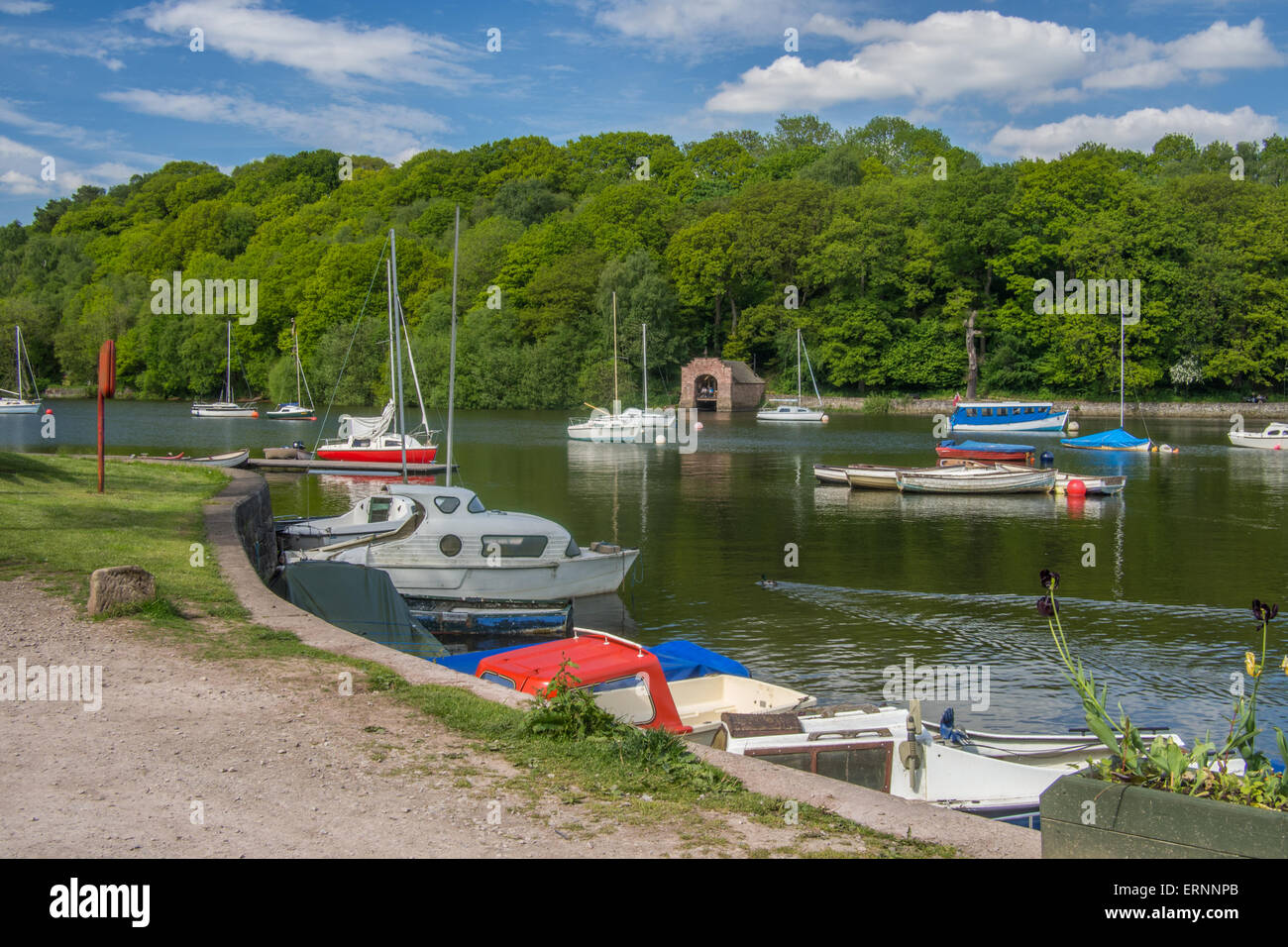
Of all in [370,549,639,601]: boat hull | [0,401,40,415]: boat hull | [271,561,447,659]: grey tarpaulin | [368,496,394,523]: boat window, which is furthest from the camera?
[0,401,40,415]: boat hull

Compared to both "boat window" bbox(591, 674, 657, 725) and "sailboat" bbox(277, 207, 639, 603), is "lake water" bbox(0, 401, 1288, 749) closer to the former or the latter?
"sailboat" bbox(277, 207, 639, 603)

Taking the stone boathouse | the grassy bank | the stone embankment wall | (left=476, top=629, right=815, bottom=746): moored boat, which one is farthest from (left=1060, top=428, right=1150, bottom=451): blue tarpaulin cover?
(left=476, top=629, right=815, bottom=746): moored boat

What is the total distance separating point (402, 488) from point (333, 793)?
49.8ft

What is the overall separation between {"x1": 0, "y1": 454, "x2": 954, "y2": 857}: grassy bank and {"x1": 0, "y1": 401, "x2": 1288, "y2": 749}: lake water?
840cm

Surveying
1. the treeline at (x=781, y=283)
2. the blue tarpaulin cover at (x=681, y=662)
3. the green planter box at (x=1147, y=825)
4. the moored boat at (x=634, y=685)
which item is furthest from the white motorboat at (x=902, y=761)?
the treeline at (x=781, y=283)

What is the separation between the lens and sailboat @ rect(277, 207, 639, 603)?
2072 cm

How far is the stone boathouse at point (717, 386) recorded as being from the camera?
99.8 m

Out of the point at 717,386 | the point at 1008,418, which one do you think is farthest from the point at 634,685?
the point at 717,386

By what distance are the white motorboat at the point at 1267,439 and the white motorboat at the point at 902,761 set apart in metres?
57.0

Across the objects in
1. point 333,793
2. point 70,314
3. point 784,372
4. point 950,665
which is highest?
point 70,314

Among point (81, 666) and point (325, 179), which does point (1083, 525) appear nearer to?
point (81, 666)
